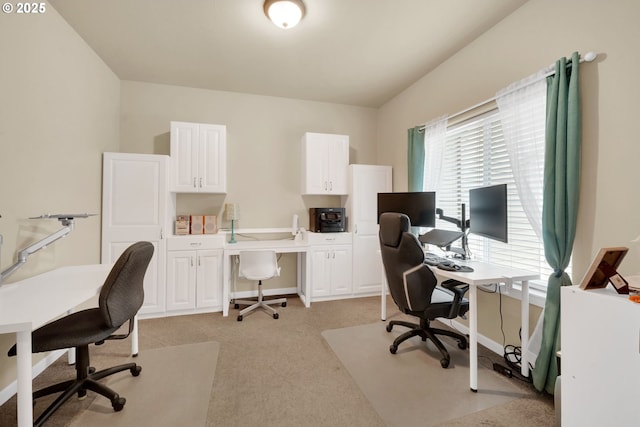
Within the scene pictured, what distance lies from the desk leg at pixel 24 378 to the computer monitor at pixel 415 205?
3.01 m

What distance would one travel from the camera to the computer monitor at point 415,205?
2.88 metres

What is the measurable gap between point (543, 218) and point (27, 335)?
297 centimetres

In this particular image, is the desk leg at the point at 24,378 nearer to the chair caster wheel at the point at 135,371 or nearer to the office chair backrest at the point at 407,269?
the chair caster wheel at the point at 135,371

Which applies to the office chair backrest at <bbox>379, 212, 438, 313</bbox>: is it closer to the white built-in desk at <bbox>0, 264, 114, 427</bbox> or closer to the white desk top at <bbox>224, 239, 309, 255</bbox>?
the white desk top at <bbox>224, 239, 309, 255</bbox>

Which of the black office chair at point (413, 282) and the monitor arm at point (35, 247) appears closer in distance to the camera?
the monitor arm at point (35, 247)

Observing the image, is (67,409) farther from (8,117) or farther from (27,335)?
(8,117)

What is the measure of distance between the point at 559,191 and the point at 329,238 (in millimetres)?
2384

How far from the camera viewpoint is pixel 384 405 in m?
1.70

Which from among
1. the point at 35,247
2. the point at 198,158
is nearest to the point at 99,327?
the point at 35,247

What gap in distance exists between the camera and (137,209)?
2.96m

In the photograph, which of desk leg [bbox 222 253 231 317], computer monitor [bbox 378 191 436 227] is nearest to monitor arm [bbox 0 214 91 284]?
desk leg [bbox 222 253 231 317]

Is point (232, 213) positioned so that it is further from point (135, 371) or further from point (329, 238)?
point (135, 371)

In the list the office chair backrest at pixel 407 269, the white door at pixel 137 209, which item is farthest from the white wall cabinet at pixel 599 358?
the white door at pixel 137 209

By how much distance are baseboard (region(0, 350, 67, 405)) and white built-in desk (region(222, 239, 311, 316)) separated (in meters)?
1.39
